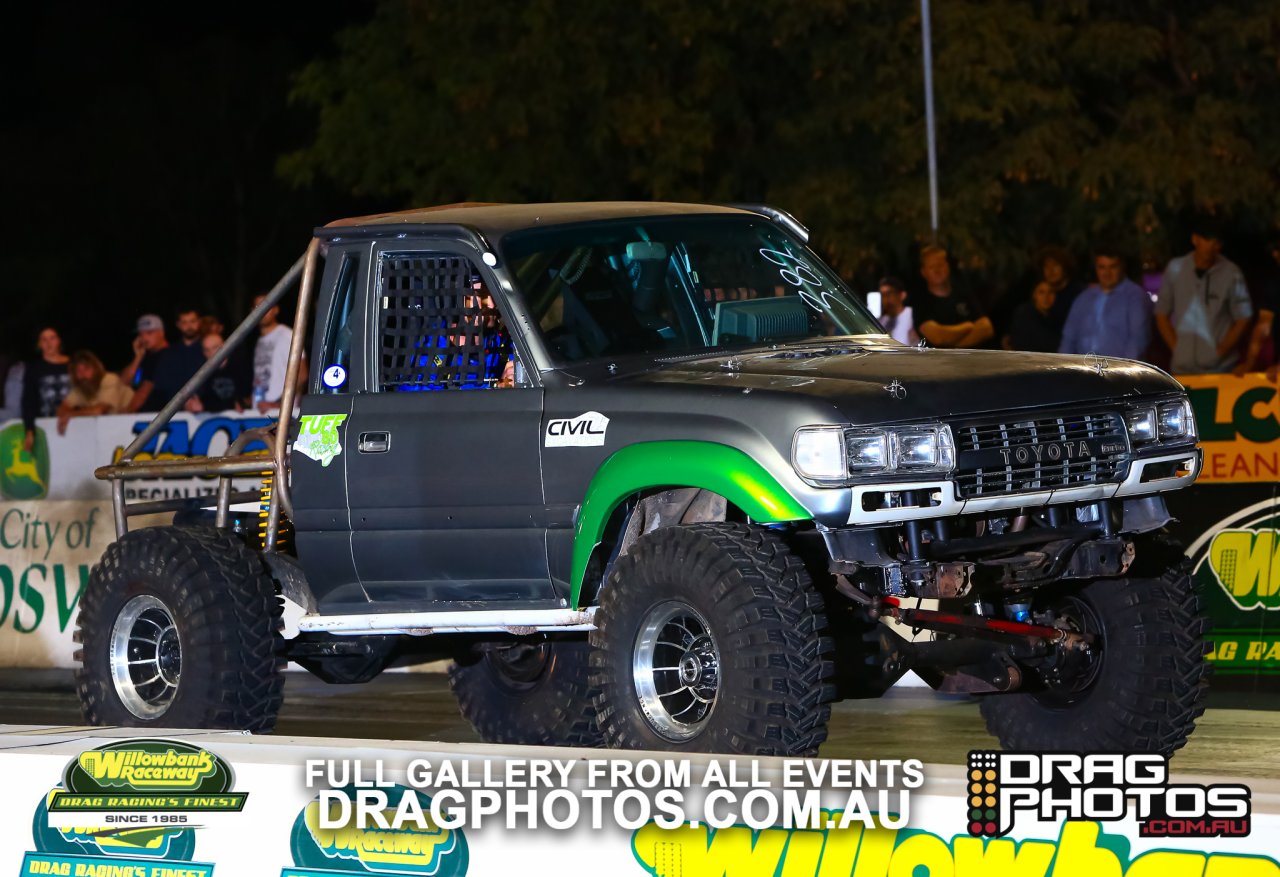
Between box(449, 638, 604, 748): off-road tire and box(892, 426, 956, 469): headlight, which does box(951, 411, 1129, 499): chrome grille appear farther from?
box(449, 638, 604, 748): off-road tire

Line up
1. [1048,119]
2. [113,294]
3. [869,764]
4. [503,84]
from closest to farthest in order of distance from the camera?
[869,764] → [1048,119] → [503,84] → [113,294]

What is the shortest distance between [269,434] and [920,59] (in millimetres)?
16743

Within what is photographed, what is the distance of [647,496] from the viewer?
→ 26.6 feet

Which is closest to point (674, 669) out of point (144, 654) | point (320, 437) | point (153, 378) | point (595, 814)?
point (320, 437)

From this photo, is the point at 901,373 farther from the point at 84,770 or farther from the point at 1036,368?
the point at 84,770

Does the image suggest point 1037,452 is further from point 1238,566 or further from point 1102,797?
point 1238,566

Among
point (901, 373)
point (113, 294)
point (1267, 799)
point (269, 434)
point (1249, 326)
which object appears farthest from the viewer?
point (113, 294)

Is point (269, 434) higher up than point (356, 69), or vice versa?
point (356, 69)

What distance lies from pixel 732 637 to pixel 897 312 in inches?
334

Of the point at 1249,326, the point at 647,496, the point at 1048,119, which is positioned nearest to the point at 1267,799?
the point at 647,496

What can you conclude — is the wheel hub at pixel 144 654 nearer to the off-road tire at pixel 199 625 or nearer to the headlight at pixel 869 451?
the off-road tire at pixel 199 625

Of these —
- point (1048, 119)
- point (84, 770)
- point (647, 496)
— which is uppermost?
point (1048, 119)

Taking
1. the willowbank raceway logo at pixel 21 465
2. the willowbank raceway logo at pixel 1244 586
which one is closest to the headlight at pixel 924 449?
the willowbank raceway logo at pixel 1244 586

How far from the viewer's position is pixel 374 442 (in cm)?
867
